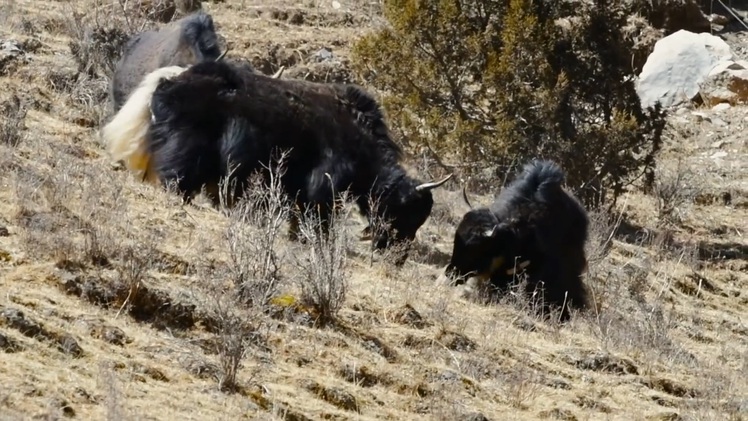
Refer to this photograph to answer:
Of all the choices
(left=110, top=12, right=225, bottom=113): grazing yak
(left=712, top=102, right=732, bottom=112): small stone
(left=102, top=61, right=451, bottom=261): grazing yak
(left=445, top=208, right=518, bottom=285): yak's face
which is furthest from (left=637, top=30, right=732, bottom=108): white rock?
(left=102, top=61, right=451, bottom=261): grazing yak

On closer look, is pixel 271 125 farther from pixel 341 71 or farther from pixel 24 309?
pixel 341 71

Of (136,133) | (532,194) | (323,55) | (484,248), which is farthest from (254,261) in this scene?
(323,55)

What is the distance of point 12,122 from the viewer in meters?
11.8

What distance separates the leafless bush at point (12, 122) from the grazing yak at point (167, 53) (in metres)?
1.04

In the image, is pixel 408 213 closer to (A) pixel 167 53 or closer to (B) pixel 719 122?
(A) pixel 167 53

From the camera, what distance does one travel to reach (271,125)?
11.8 meters

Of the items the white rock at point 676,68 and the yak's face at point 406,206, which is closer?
the yak's face at point 406,206

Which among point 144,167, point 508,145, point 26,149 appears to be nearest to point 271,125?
point 144,167

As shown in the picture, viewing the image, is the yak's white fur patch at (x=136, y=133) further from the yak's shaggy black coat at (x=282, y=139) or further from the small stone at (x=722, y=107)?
the small stone at (x=722, y=107)

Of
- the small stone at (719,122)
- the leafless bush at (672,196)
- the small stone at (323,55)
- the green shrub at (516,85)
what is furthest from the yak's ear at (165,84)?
the small stone at (719,122)

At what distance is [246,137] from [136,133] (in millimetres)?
948

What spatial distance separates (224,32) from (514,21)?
518 cm

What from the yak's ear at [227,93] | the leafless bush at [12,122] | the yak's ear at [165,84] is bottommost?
the leafless bush at [12,122]

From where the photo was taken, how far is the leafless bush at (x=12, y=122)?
1138 cm
